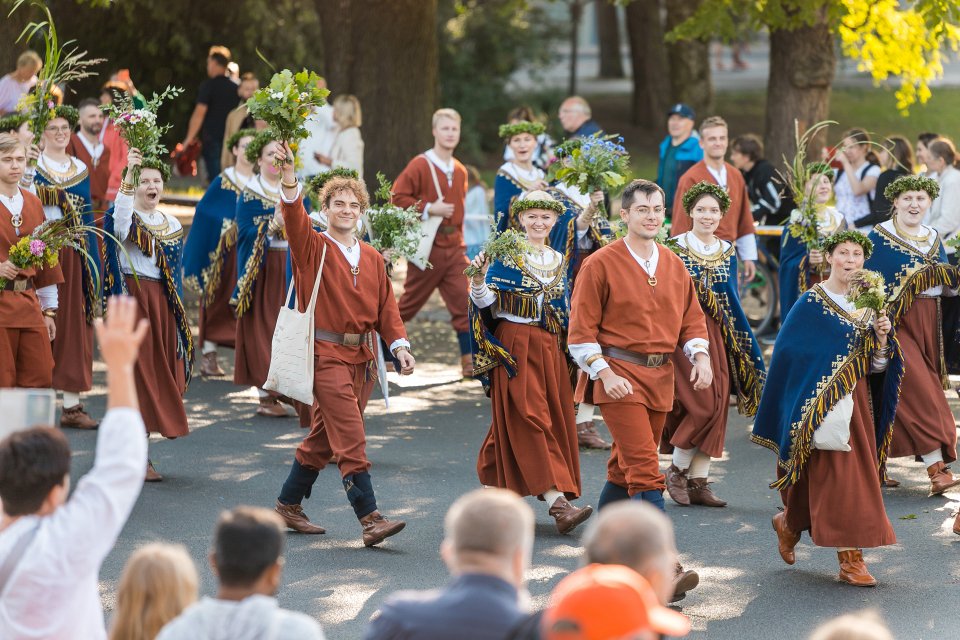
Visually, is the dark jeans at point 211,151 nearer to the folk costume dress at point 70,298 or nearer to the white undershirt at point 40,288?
the folk costume dress at point 70,298

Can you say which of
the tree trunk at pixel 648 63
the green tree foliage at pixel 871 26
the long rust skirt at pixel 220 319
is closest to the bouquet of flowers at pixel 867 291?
the long rust skirt at pixel 220 319

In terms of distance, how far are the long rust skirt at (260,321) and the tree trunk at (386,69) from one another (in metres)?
6.49

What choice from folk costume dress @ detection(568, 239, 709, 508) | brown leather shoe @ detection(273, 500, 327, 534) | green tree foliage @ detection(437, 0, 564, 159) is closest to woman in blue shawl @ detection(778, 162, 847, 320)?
folk costume dress @ detection(568, 239, 709, 508)

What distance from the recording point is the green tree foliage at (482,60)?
28.4 meters

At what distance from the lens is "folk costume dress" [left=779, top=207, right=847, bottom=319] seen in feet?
38.2

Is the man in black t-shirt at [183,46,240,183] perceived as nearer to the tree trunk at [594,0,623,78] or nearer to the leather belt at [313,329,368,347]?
the leather belt at [313,329,368,347]

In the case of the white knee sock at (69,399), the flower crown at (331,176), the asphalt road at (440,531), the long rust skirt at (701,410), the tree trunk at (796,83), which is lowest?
the asphalt road at (440,531)

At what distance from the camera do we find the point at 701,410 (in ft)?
28.6

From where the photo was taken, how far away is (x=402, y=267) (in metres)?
18.4

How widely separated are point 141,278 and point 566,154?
9.60 ft

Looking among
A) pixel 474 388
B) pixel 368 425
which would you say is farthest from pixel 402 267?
pixel 368 425

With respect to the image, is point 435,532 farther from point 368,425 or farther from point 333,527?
point 368,425

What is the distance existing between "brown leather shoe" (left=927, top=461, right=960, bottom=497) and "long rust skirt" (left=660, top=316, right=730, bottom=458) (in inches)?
52.9

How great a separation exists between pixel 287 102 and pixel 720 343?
121 inches
